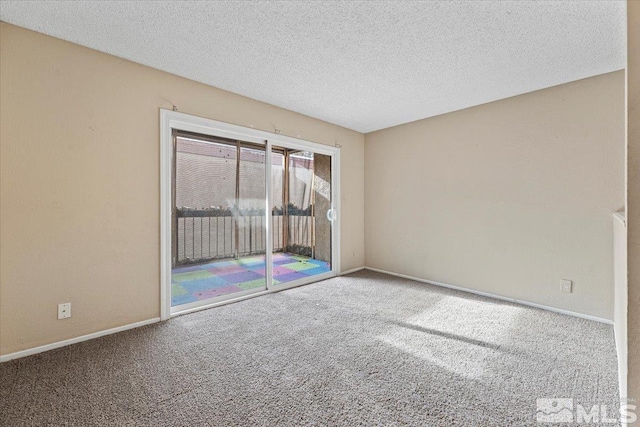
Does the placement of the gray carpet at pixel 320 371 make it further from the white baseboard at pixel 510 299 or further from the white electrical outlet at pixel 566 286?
the white electrical outlet at pixel 566 286

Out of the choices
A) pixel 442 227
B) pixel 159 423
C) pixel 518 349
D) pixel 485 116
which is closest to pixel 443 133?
pixel 485 116

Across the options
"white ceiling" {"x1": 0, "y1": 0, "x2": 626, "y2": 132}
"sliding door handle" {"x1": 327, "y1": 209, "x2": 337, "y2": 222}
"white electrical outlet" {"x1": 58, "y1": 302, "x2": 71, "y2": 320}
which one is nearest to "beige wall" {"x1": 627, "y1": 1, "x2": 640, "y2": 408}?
"white ceiling" {"x1": 0, "y1": 0, "x2": 626, "y2": 132}

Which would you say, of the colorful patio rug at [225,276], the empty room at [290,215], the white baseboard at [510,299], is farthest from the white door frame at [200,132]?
the white baseboard at [510,299]

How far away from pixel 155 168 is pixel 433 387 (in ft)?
9.66

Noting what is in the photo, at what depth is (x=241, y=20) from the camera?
1.98 meters

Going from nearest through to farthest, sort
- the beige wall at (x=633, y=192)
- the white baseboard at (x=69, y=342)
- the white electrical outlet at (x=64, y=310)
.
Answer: the beige wall at (x=633, y=192), the white baseboard at (x=69, y=342), the white electrical outlet at (x=64, y=310)

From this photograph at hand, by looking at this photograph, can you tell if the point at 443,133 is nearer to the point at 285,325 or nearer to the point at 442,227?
the point at 442,227

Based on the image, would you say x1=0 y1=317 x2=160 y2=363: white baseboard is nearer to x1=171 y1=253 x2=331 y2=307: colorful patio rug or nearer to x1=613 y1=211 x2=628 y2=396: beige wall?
x1=171 y1=253 x2=331 y2=307: colorful patio rug

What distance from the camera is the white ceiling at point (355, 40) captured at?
6.10ft

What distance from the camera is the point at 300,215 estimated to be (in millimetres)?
4246

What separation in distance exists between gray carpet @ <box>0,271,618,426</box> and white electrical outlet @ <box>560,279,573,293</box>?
0.31 meters

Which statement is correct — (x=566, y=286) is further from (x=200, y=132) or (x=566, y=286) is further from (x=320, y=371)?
(x=200, y=132)

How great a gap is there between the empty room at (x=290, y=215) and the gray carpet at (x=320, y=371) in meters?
0.02

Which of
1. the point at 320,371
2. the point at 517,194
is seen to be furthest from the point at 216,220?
the point at 517,194
